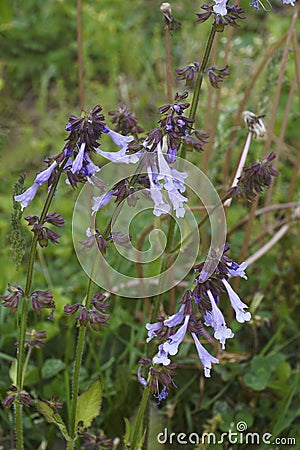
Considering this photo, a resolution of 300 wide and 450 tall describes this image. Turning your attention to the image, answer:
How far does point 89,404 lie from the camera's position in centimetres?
158

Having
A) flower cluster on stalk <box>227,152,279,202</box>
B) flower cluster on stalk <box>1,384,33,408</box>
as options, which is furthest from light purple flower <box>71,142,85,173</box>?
flower cluster on stalk <box>1,384,33,408</box>

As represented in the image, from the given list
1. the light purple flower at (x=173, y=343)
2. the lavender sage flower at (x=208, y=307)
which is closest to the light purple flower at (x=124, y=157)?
the lavender sage flower at (x=208, y=307)

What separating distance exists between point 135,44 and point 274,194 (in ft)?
5.31

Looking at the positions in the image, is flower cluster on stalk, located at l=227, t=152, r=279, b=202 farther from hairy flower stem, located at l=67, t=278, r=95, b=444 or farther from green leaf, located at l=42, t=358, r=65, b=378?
green leaf, located at l=42, t=358, r=65, b=378

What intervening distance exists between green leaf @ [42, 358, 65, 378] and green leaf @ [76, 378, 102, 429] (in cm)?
35

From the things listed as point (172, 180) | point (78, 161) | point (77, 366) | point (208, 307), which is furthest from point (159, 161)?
point (77, 366)

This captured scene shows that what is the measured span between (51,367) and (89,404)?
1.31 ft

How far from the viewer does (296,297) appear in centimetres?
244

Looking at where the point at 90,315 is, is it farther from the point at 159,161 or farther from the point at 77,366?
the point at 159,161

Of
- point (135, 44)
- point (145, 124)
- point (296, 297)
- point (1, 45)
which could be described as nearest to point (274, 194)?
point (296, 297)

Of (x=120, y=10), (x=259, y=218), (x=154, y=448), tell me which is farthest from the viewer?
(x=120, y=10)

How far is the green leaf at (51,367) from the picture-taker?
1929 mm

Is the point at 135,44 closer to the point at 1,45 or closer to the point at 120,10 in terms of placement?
the point at 120,10

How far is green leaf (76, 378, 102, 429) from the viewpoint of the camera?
5.14 feet
